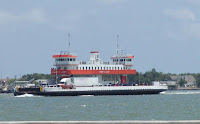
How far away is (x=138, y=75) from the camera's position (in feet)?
570

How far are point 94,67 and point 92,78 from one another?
8.45 ft

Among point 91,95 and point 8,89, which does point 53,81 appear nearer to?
point 91,95

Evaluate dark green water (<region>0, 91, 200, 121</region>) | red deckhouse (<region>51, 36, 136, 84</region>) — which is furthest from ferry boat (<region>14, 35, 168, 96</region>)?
dark green water (<region>0, 91, 200, 121</region>)

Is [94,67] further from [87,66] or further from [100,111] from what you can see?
[100,111]

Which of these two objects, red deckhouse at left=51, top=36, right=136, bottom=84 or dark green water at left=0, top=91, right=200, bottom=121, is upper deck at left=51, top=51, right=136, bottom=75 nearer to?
red deckhouse at left=51, top=36, right=136, bottom=84

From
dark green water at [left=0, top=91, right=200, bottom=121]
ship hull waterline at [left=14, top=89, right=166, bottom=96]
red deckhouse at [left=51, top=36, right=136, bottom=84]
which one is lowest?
dark green water at [left=0, top=91, right=200, bottom=121]

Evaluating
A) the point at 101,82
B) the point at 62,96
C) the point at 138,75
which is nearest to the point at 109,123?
the point at 62,96

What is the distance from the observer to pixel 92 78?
86.4 metres

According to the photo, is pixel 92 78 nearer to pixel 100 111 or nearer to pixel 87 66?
pixel 87 66

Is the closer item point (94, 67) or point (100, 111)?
point (100, 111)

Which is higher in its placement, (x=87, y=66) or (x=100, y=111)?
(x=87, y=66)

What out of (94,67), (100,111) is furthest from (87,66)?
(100,111)

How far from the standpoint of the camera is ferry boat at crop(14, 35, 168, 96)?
3258 inches

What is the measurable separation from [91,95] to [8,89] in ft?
266
